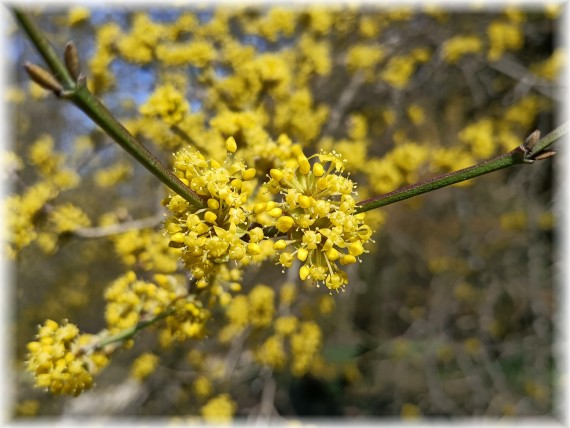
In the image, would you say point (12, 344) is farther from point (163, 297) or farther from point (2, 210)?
point (163, 297)

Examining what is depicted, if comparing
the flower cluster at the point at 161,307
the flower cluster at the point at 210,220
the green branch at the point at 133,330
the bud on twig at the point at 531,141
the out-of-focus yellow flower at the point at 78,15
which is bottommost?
the green branch at the point at 133,330

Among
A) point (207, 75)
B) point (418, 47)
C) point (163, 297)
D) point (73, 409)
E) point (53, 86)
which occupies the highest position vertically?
point (418, 47)

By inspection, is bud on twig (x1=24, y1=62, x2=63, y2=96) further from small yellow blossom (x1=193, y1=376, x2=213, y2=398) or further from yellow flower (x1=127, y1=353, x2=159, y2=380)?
small yellow blossom (x1=193, y1=376, x2=213, y2=398)

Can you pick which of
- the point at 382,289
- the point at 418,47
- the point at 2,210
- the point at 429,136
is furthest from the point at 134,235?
the point at 382,289

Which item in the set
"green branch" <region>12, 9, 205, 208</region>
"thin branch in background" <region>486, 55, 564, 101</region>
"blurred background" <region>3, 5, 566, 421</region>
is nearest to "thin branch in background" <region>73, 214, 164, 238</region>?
"blurred background" <region>3, 5, 566, 421</region>

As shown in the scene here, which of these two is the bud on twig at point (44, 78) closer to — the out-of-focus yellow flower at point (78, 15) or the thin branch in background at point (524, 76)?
the out-of-focus yellow flower at point (78, 15)

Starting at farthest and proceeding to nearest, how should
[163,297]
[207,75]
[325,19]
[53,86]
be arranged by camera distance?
1. [325,19]
2. [207,75]
3. [163,297]
4. [53,86]

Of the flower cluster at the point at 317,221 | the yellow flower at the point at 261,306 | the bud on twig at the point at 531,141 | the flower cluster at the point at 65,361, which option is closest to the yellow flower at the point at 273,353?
the yellow flower at the point at 261,306
